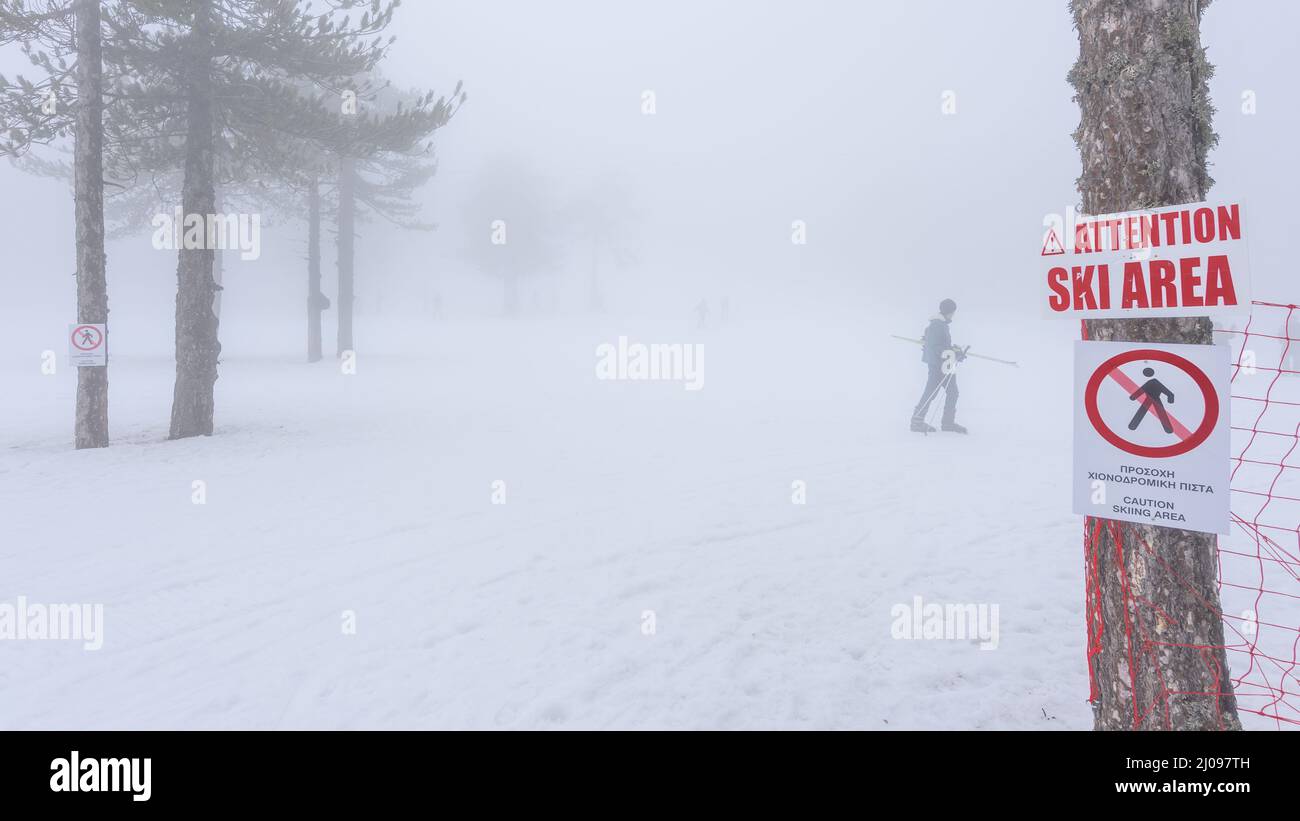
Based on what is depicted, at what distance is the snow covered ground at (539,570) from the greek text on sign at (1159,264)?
2068mm

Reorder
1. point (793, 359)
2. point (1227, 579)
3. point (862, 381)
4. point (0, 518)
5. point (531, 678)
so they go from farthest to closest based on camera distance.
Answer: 1. point (793, 359)
2. point (862, 381)
3. point (0, 518)
4. point (1227, 579)
5. point (531, 678)

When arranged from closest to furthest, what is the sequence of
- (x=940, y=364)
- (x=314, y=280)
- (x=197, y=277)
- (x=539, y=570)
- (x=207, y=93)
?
(x=539, y=570), (x=197, y=277), (x=207, y=93), (x=940, y=364), (x=314, y=280)

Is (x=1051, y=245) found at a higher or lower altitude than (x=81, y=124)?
lower

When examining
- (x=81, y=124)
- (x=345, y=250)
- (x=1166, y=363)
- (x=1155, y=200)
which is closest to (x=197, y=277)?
(x=81, y=124)

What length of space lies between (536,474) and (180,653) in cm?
A: 491

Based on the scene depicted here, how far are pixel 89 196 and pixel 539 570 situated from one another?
A: 8457 mm

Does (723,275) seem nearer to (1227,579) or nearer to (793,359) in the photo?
(793,359)

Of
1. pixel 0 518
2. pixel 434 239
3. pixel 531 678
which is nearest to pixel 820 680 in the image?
pixel 531 678

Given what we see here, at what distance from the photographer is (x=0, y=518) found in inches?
275

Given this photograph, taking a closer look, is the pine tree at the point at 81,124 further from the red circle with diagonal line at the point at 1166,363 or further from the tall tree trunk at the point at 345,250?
the tall tree trunk at the point at 345,250

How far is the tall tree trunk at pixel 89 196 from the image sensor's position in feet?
31.5

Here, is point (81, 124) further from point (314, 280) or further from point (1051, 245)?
point (314, 280)

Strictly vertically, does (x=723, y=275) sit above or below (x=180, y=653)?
above

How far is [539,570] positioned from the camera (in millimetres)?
5781
